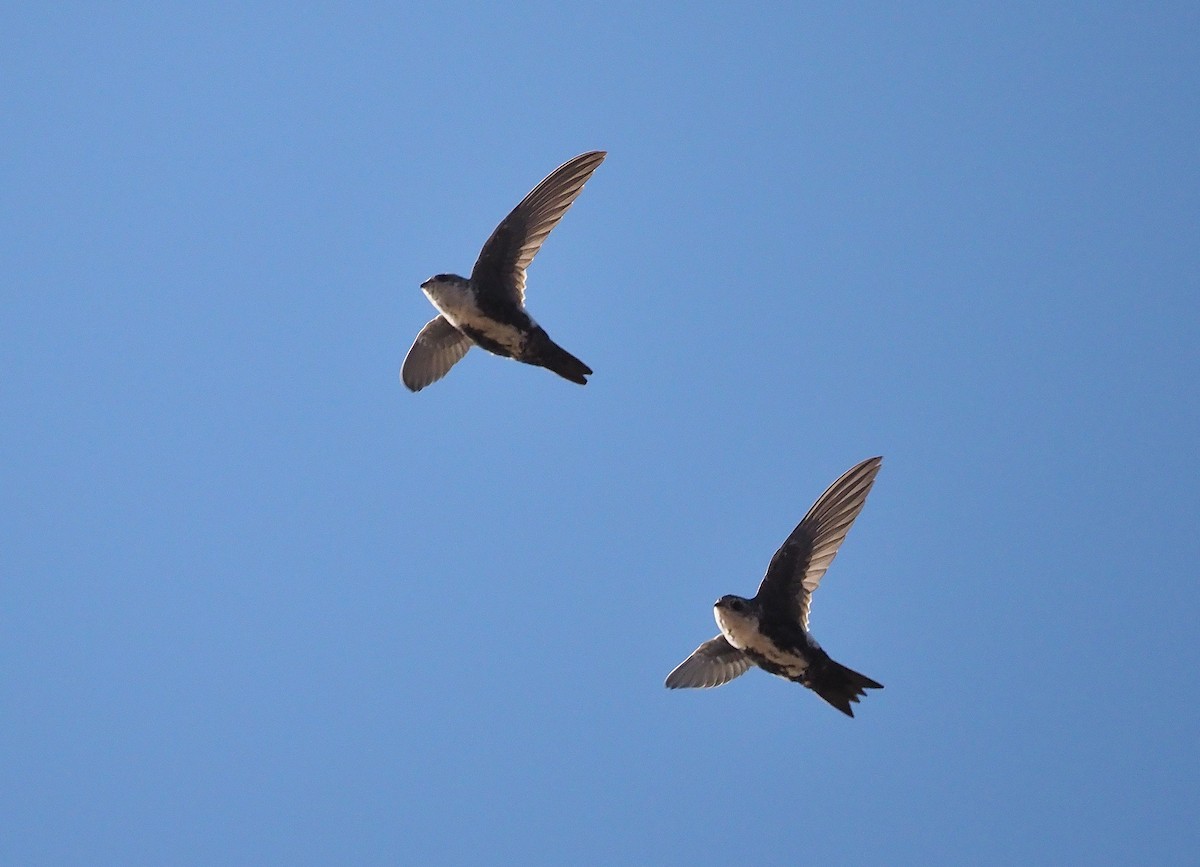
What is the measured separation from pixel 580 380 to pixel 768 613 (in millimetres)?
1962

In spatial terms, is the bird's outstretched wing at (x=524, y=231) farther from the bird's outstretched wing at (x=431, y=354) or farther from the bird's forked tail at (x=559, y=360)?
the bird's outstretched wing at (x=431, y=354)

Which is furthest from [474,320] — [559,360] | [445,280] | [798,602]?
[798,602]

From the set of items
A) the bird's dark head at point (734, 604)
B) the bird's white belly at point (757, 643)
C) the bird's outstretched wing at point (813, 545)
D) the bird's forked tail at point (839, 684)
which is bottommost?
the bird's forked tail at point (839, 684)

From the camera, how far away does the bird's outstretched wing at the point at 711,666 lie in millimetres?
9656

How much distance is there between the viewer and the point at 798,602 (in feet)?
29.3

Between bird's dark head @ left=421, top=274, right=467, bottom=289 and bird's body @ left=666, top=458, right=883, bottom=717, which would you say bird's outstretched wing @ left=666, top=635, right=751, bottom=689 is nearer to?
bird's body @ left=666, top=458, right=883, bottom=717

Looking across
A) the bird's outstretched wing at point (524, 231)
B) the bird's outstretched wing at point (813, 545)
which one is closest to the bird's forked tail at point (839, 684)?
the bird's outstretched wing at point (813, 545)

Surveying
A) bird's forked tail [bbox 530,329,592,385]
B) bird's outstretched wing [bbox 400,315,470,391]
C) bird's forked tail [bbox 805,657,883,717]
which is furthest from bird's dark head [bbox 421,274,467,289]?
bird's forked tail [bbox 805,657,883,717]

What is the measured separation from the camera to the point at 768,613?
884cm

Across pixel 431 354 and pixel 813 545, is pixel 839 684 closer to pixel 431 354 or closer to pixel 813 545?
pixel 813 545

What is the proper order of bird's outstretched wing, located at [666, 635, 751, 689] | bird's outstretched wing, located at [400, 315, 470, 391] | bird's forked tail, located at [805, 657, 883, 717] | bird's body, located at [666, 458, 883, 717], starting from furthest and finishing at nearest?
bird's outstretched wing, located at [400, 315, 470, 391] → bird's outstretched wing, located at [666, 635, 751, 689] → bird's body, located at [666, 458, 883, 717] → bird's forked tail, located at [805, 657, 883, 717]

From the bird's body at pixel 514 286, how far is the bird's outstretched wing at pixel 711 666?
203 centimetres

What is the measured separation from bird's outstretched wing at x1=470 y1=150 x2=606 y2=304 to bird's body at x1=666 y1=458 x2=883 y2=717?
8.15ft

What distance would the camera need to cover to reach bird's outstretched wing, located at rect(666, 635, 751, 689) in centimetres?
966
